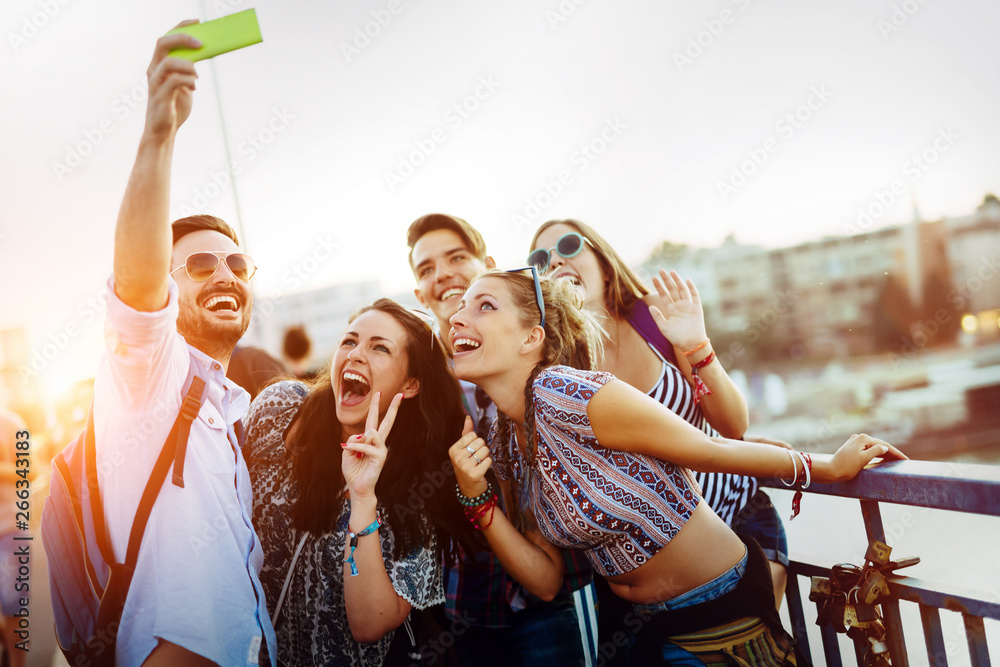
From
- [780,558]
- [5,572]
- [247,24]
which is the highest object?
[247,24]

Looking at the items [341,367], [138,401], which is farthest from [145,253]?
[341,367]

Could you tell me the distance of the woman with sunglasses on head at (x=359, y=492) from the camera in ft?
6.52

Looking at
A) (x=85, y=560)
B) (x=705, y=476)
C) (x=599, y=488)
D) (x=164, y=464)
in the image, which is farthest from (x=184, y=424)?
(x=705, y=476)

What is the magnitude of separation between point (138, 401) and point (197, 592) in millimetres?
606

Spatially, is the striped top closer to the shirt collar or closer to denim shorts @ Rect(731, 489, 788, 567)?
denim shorts @ Rect(731, 489, 788, 567)

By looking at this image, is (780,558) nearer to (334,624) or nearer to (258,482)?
(334,624)

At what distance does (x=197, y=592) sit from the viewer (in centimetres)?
173

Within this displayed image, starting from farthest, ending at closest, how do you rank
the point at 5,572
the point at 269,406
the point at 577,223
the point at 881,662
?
the point at 577,223
the point at 269,406
the point at 5,572
the point at 881,662

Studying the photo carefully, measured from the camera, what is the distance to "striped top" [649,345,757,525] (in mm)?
2273

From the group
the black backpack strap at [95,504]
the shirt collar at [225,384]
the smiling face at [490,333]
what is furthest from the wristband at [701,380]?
the black backpack strap at [95,504]

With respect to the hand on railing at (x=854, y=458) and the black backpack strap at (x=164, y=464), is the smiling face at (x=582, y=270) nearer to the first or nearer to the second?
the hand on railing at (x=854, y=458)

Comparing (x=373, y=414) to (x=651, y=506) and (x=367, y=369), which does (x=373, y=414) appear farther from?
(x=651, y=506)

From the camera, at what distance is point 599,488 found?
1.87 meters

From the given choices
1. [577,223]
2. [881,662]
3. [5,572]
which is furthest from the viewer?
[577,223]
